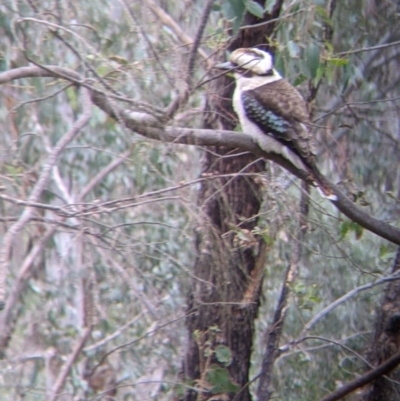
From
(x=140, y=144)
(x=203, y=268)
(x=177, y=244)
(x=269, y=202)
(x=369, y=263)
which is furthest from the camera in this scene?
(x=369, y=263)

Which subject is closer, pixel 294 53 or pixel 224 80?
pixel 294 53

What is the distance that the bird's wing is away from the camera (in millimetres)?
2951

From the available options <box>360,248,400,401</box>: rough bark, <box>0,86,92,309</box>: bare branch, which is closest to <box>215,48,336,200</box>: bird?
<box>0,86,92,309</box>: bare branch

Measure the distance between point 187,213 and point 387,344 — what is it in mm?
1103

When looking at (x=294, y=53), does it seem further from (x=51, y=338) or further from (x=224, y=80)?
(x=51, y=338)

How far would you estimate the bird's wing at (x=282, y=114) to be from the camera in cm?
295

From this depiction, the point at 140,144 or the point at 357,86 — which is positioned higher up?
the point at 140,144

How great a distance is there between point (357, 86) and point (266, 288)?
104 centimetres

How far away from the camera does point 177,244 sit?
400 centimetres

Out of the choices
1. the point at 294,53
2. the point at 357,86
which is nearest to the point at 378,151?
the point at 357,86

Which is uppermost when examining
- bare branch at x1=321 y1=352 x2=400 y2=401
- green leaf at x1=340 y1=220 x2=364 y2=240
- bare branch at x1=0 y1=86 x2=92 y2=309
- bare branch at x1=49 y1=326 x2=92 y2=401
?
bare branch at x1=0 y1=86 x2=92 y2=309

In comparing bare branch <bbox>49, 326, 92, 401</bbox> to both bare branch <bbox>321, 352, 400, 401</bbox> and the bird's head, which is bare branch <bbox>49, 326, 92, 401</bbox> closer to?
bare branch <bbox>321, 352, 400, 401</bbox>

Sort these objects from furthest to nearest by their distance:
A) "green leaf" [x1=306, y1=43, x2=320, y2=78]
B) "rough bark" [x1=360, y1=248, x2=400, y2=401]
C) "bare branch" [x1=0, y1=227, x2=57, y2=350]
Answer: "bare branch" [x1=0, y1=227, x2=57, y2=350] → "rough bark" [x1=360, y1=248, x2=400, y2=401] → "green leaf" [x1=306, y1=43, x2=320, y2=78]

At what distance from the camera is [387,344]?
3.46m
